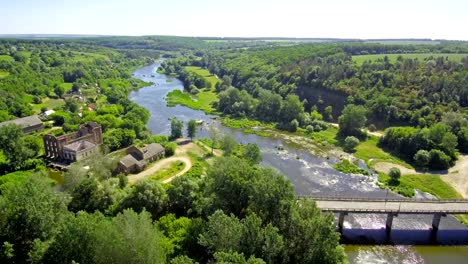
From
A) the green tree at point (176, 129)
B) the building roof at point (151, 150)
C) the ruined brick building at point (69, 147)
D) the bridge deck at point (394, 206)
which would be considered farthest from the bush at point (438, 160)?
the ruined brick building at point (69, 147)

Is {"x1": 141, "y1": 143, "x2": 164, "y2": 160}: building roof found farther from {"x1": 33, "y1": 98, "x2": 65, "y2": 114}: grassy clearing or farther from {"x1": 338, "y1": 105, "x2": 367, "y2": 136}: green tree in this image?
{"x1": 33, "y1": 98, "x2": 65, "y2": 114}: grassy clearing

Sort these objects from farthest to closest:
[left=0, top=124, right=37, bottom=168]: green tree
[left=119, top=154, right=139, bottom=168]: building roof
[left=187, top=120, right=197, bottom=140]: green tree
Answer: [left=187, top=120, right=197, bottom=140]: green tree
[left=0, top=124, right=37, bottom=168]: green tree
[left=119, top=154, right=139, bottom=168]: building roof

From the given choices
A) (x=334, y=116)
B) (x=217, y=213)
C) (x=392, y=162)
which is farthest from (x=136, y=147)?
(x=334, y=116)

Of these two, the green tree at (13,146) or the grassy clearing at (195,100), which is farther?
the grassy clearing at (195,100)

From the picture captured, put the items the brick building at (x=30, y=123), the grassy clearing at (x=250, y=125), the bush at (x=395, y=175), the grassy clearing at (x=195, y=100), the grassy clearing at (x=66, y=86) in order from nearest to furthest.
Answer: the bush at (x=395, y=175)
the brick building at (x=30, y=123)
the grassy clearing at (x=250, y=125)
the grassy clearing at (x=195, y=100)
the grassy clearing at (x=66, y=86)

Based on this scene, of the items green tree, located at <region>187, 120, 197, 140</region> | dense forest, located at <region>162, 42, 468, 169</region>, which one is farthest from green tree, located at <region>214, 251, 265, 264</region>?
dense forest, located at <region>162, 42, 468, 169</region>

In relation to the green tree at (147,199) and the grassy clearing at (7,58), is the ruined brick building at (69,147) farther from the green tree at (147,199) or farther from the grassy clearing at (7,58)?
the grassy clearing at (7,58)

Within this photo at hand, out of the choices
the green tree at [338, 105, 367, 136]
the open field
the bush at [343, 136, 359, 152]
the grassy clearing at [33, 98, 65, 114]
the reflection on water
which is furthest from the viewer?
the open field

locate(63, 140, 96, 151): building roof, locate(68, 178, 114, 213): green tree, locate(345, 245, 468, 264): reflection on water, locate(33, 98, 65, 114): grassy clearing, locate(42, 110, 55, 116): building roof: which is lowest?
locate(345, 245, 468, 264): reflection on water
